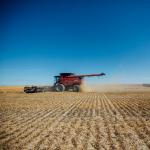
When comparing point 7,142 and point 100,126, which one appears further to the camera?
point 100,126

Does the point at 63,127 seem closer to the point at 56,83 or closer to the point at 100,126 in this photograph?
the point at 100,126

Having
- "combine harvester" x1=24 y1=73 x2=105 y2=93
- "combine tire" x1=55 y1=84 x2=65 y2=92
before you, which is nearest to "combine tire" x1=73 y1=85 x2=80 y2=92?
"combine harvester" x1=24 y1=73 x2=105 y2=93

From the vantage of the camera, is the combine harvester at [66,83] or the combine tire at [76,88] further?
the combine tire at [76,88]

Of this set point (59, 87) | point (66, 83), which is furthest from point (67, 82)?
point (59, 87)

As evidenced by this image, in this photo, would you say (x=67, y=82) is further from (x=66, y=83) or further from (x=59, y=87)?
(x=59, y=87)

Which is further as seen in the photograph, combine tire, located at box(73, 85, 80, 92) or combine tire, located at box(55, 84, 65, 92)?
combine tire, located at box(73, 85, 80, 92)

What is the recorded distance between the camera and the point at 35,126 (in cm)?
1070

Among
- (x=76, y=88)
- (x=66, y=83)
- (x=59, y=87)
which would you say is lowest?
(x=76, y=88)

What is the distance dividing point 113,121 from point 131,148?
463 centimetres

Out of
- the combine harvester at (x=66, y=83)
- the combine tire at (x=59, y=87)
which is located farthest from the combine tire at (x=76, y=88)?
the combine tire at (x=59, y=87)

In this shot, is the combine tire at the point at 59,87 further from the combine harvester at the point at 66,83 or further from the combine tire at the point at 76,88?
the combine tire at the point at 76,88

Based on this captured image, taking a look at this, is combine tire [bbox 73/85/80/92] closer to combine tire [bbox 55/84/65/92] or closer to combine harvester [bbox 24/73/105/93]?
combine harvester [bbox 24/73/105/93]

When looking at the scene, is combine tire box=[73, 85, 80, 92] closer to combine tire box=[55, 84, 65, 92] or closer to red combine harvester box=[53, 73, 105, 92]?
red combine harvester box=[53, 73, 105, 92]

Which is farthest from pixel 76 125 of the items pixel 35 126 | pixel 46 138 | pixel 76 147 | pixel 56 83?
Answer: pixel 56 83
